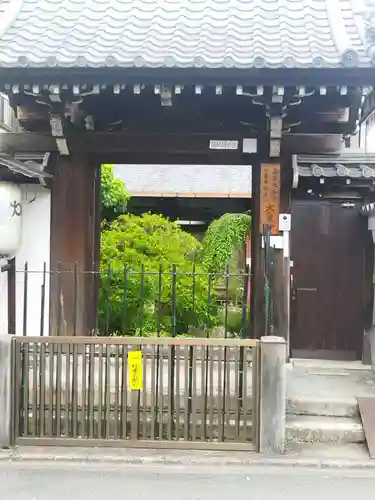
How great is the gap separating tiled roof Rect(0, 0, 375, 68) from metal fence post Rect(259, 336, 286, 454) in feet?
10.5

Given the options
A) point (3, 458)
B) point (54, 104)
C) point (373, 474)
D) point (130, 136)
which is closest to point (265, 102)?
point (130, 136)

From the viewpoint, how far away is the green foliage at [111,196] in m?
15.2

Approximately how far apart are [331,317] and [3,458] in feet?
20.2

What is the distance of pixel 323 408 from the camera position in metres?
7.59

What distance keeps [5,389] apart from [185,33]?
16.5 ft

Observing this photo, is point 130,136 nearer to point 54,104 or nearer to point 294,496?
point 54,104

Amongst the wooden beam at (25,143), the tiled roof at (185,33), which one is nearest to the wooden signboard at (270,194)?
the tiled roof at (185,33)

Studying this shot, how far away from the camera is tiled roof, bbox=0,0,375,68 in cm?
709

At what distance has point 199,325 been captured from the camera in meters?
12.7

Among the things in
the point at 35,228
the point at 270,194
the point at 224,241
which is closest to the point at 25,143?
the point at 35,228

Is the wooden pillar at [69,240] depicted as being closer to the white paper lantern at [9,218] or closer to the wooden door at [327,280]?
the white paper lantern at [9,218]

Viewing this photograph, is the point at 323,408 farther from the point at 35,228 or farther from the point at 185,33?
the point at 185,33

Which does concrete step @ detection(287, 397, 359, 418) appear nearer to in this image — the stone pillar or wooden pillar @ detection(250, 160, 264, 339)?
wooden pillar @ detection(250, 160, 264, 339)

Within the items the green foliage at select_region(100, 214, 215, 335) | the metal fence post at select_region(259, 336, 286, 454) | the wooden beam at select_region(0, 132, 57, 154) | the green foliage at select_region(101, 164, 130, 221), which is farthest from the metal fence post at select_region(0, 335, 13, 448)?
the green foliage at select_region(101, 164, 130, 221)
